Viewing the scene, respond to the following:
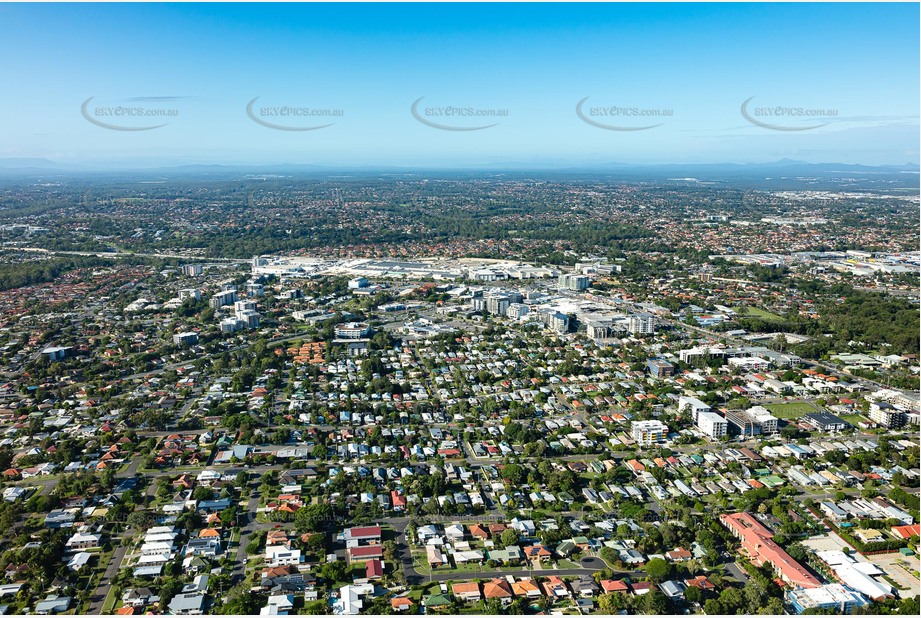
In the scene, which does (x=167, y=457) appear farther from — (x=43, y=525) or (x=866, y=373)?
(x=866, y=373)

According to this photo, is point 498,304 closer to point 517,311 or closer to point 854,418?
point 517,311

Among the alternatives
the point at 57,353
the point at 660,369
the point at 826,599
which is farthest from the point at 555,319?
the point at 57,353

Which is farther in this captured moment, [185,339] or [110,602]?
[185,339]

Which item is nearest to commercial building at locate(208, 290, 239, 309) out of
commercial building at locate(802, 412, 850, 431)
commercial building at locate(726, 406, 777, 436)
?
commercial building at locate(726, 406, 777, 436)

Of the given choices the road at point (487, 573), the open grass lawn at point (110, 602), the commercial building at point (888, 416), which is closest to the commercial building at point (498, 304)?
the commercial building at point (888, 416)

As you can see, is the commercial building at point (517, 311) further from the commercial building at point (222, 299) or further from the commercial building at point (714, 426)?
the commercial building at point (222, 299)

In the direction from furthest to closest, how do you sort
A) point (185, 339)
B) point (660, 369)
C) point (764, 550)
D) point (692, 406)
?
point (185, 339)
point (660, 369)
point (692, 406)
point (764, 550)

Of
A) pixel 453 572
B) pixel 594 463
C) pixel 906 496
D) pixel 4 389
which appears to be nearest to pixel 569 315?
pixel 594 463

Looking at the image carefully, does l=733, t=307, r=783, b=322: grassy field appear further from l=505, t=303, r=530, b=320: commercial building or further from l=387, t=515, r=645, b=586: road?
l=387, t=515, r=645, b=586: road
